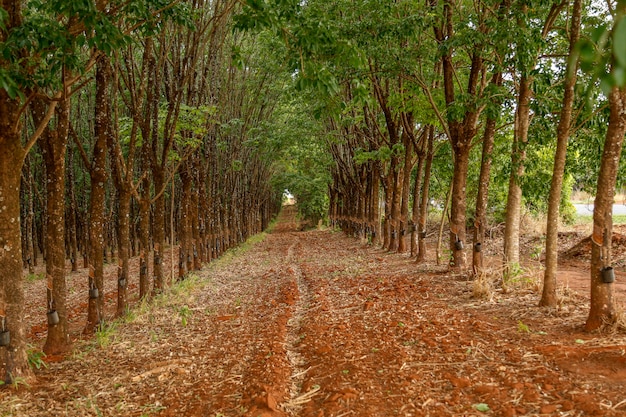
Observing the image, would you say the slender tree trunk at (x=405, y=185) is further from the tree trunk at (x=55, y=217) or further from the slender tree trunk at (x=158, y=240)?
the tree trunk at (x=55, y=217)

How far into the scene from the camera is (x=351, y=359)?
546cm

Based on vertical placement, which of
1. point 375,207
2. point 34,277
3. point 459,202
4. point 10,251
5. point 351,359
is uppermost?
point 459,202

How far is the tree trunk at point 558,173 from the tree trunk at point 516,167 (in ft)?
4.37

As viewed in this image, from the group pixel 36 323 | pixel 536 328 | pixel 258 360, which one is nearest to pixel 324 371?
pixel 258 360

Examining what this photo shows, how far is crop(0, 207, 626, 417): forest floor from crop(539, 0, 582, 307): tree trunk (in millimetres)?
230

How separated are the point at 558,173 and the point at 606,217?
1049 mm

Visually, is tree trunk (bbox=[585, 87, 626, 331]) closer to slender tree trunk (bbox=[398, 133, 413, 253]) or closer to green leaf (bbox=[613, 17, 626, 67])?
green leaf (bbox=[613, 17, 626, 67])

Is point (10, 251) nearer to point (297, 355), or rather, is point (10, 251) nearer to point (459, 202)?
point (297, 355)

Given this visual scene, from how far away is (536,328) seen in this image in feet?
19.2

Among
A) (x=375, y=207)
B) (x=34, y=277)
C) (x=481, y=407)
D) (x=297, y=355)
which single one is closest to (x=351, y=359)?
(x=297, y=355)

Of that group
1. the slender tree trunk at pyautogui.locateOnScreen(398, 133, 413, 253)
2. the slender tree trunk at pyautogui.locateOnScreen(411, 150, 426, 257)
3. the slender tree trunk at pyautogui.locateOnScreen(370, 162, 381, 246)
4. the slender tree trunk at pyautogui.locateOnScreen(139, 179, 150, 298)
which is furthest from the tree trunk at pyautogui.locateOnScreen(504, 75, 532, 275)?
the slender tree trunk at pyautogui.locateOnScreen(370, 162, 381, 246)

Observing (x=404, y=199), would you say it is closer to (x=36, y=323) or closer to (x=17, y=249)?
(x=36, y=323)

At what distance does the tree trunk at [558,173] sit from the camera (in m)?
5.85

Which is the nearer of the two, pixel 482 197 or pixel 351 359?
pixel 351 359
